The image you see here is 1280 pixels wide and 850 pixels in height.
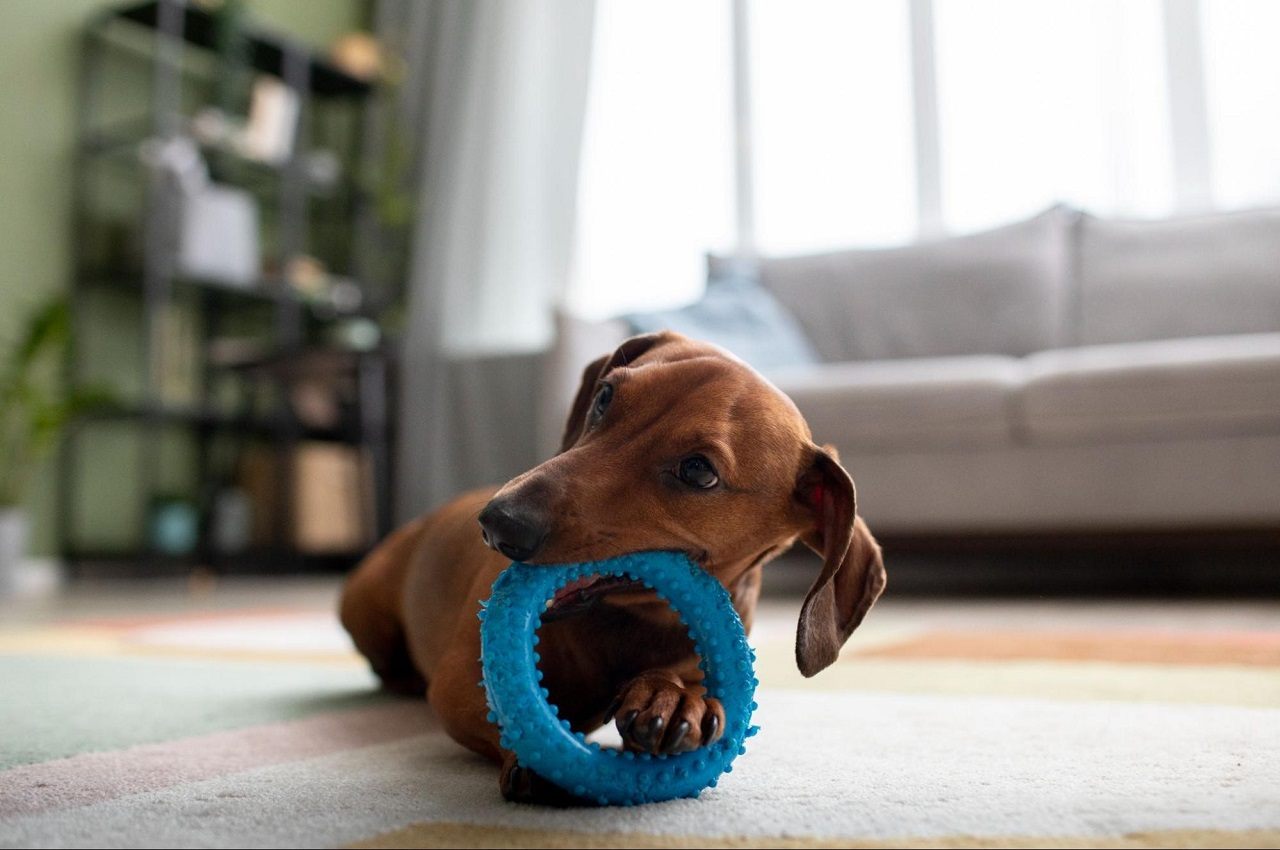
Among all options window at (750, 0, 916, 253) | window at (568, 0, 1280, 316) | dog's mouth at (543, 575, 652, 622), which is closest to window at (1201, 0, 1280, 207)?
window at (568, 0, 1280, 316)

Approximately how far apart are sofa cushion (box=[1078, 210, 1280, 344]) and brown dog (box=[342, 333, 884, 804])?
3052 mm

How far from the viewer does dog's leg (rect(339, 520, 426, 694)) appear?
5.51 ft

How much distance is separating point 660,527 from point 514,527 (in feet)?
0.50

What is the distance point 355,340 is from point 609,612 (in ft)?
14.9

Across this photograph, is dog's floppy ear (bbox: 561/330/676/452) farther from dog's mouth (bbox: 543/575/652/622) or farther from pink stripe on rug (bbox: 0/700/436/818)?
pink stripe on rug (bbox: 0/700/436/818)

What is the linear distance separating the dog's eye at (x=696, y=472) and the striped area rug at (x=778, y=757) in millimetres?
269

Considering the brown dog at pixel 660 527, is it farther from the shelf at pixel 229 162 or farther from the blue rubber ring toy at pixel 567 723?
the shelf at pixel 229 162

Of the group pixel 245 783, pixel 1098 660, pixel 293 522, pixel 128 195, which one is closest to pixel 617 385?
pixel 245 783

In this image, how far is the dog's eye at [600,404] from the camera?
1191mm

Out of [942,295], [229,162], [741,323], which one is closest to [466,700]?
[741,323]

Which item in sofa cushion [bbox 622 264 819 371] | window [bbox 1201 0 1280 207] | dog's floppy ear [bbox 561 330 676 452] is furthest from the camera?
window [bbox 1201 0 1280 207]

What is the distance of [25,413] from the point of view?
4.46 meters

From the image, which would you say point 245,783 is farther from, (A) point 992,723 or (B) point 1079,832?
(A) point 992,723

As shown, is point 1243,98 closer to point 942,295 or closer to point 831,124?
point 942,295
